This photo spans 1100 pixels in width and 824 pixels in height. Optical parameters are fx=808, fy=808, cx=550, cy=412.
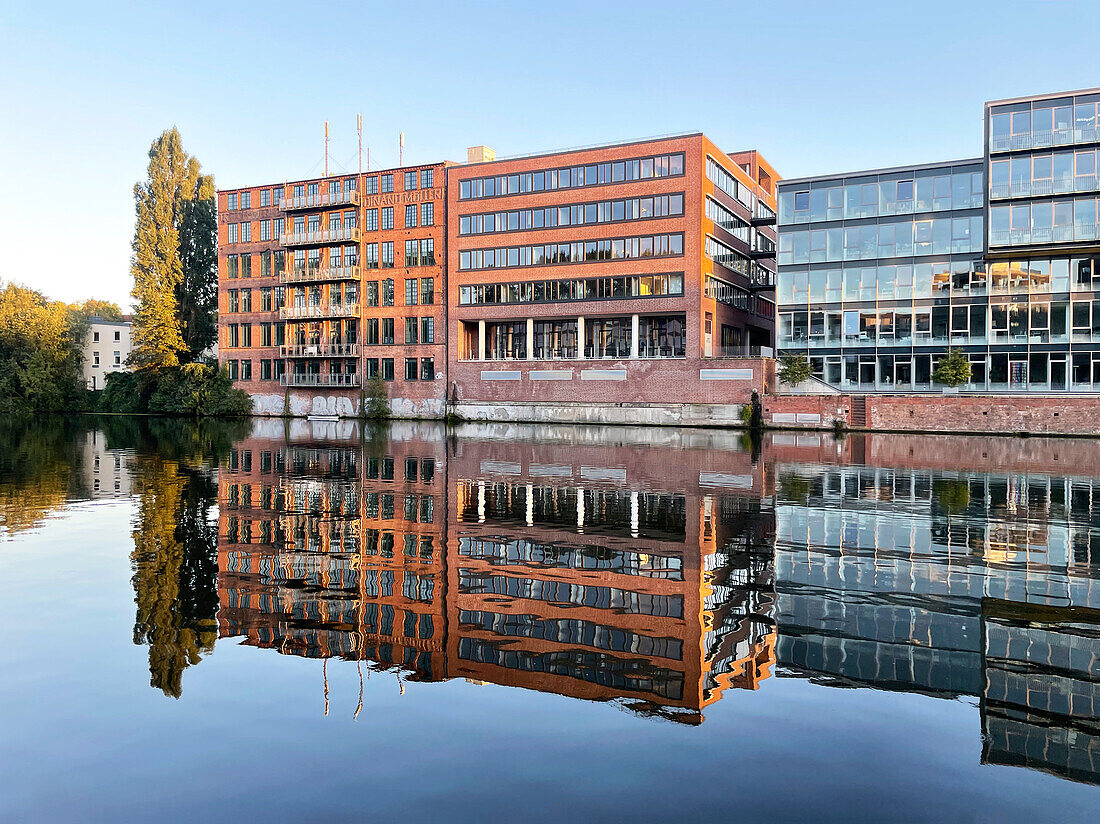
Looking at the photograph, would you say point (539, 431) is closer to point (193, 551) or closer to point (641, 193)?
point (641, 193)

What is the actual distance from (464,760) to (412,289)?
71208 millimetres

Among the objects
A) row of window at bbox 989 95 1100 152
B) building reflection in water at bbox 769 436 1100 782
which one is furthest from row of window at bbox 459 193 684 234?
building reflection in water at bbox 769 436 1100 782

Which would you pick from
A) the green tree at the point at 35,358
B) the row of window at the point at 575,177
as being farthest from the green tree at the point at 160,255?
the row of window at the point at 575,177

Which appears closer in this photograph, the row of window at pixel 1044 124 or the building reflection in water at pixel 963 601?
the building reflection in water at pixel 963 601

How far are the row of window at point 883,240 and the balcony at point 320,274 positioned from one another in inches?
1544

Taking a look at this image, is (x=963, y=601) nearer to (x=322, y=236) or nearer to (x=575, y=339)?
(x=575, y=339)

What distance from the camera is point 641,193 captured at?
65.0 m

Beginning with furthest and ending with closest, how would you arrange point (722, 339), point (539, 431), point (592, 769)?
point (722, 339) → point (539, 431) → point (592, 769)

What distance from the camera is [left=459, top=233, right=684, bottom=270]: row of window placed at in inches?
2527

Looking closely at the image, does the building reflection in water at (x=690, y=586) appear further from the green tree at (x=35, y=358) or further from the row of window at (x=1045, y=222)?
the green tree at (x=35, y=358)

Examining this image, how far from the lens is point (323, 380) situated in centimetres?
7862

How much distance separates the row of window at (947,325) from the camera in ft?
185

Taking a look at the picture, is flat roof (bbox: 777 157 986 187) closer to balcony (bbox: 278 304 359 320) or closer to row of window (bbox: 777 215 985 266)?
row of window (bbox: 777 215 985 266)

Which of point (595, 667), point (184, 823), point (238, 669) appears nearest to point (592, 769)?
point (595, 667)
